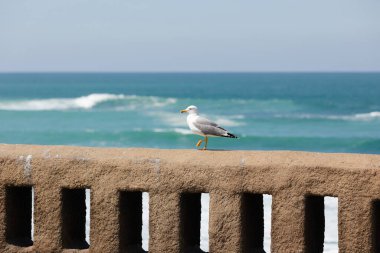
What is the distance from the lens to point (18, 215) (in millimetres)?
5613

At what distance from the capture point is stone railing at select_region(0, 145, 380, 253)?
4.82 m

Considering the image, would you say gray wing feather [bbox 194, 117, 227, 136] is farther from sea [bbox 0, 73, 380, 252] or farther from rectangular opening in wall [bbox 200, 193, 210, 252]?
sea [bbox 0, 73, 380, 252]

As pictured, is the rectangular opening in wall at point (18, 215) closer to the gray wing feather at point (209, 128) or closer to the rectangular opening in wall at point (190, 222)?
the rectangular opening in wall at point (190, 222)

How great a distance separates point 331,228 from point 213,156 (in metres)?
7.75

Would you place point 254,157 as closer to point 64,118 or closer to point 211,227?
point 211,227

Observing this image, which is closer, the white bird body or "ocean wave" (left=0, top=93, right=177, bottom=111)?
the white bird body

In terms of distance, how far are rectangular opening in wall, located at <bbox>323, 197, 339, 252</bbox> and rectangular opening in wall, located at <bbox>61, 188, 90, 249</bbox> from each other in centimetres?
555

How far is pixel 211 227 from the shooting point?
5.10 metres

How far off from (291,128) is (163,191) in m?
29.8

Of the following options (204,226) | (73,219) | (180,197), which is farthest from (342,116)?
(180,197)

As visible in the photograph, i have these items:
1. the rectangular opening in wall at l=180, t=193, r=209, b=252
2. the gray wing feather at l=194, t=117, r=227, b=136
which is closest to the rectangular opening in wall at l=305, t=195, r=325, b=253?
the rectangular opening in wall at l=180, t=193, r=209, b=252

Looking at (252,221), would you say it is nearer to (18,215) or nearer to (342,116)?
(18,215)

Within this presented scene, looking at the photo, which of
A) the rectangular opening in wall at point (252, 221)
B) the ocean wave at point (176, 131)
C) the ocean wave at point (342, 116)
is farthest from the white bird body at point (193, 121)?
the ocean wave at point (342, 116)

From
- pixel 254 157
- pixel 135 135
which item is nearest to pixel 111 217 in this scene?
pixel 254 157
